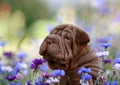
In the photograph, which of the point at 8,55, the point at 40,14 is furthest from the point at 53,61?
the point at 40,14

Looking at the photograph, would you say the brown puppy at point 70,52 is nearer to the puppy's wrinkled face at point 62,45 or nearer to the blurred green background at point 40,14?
the puppy's wrinkled face at point 62,45

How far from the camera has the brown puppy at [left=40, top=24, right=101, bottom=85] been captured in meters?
2.07

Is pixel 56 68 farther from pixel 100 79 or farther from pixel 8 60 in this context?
pixel 8 60

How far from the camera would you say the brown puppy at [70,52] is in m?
2.07

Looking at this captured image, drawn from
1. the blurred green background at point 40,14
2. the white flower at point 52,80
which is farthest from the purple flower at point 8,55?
the blurred green background at point 40,14

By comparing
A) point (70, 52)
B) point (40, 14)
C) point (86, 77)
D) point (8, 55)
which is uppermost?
point (40, 14)

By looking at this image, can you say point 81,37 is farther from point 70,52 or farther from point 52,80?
point 52,80

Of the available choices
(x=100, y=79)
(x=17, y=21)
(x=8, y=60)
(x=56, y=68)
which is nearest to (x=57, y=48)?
(x=56, y=68)

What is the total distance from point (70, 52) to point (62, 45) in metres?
0.05

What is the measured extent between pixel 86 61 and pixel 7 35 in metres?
4.04

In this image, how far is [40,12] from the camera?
7641 millimetres

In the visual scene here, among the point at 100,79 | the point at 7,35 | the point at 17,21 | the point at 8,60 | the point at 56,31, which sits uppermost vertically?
the point at 17,21

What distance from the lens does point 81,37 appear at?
2.11 m

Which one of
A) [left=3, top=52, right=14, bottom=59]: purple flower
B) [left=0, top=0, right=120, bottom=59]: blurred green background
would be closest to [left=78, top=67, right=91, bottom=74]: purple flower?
[left=3, top=52, right=14, bottom=59]: purple flower
